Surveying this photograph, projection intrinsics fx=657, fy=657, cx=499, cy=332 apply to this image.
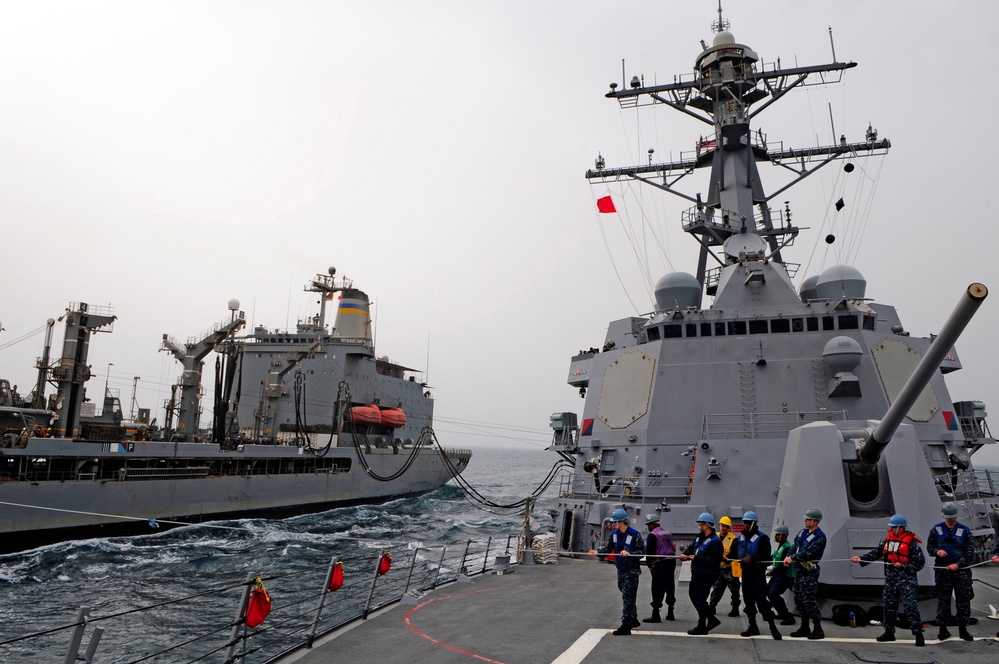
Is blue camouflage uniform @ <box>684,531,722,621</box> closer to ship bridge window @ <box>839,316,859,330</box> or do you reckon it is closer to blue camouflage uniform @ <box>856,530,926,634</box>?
blue camouflage uniform @ <box>856,530,926,634</box>

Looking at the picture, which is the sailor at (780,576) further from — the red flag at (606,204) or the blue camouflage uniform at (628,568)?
the red flag at (606,204)

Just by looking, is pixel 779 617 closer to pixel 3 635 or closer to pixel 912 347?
pixel 912 347

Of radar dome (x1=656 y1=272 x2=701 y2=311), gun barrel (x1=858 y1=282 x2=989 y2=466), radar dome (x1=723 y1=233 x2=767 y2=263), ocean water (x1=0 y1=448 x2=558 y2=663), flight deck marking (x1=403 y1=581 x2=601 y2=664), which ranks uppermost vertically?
radar dome (x1=723 y1=233 x2=767 y2=263)

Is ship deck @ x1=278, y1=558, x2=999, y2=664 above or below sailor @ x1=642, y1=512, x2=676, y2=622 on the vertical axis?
below

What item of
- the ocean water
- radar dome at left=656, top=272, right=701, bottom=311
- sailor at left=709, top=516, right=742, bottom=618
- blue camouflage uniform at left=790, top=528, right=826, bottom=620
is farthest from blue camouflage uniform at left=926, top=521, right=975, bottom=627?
radar dome at left=656, top=272, right=701, bottom=311

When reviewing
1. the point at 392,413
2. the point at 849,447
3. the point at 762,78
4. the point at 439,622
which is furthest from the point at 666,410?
the point at 392,413

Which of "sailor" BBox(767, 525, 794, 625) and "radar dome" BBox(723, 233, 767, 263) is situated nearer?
"sailor" BBox(767, 525, 794, 625)

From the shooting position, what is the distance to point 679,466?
37.9 feet

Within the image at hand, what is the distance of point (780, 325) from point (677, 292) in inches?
87.4

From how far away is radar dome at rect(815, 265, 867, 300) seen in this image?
14.2 meters

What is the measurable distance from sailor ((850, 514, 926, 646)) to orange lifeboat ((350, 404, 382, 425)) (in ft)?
100

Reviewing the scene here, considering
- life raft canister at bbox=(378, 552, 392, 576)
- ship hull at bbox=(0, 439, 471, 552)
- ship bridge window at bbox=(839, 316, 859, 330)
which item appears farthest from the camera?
ship hull at bbox=(0, 439, 471, 552)

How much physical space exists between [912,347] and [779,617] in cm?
861

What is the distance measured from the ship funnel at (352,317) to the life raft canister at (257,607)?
33165mm
